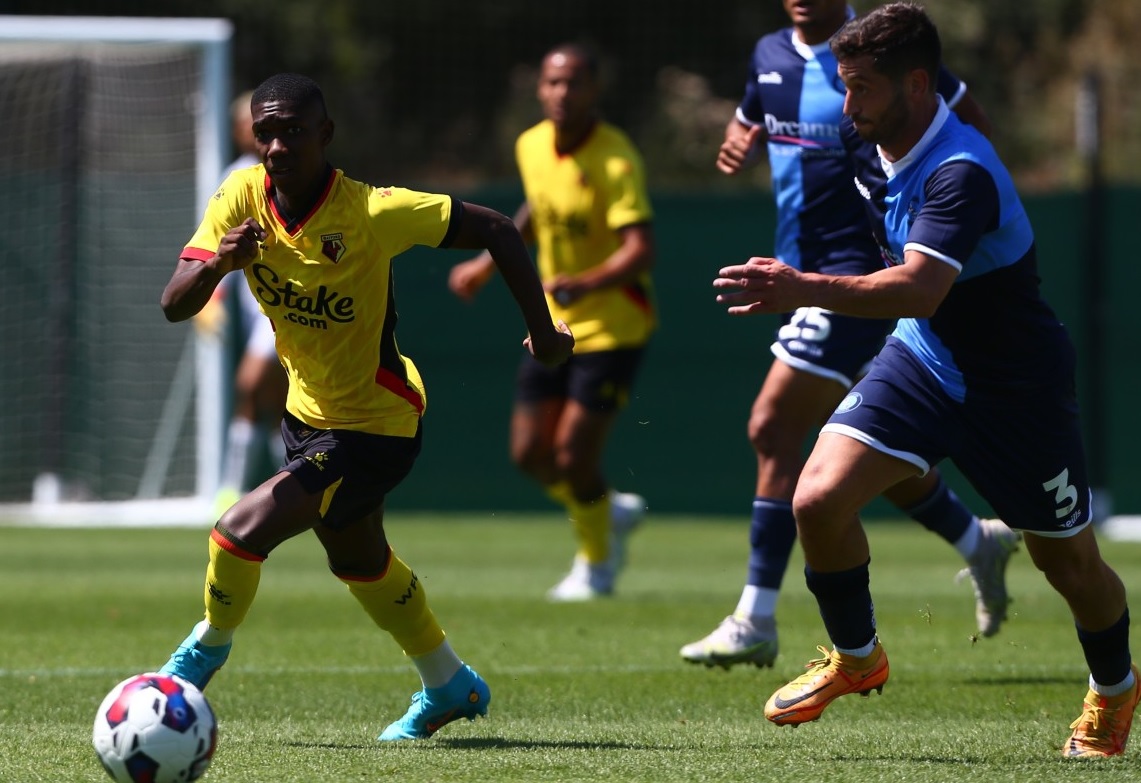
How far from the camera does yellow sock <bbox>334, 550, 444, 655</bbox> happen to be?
5312 millimetres

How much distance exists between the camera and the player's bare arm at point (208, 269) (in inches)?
187

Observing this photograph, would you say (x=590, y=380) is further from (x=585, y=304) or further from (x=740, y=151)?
(x=740, y=151)

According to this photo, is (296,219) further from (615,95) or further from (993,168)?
(615,95)

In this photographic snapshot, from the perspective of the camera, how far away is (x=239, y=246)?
4727mm

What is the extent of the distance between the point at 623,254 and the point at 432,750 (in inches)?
174

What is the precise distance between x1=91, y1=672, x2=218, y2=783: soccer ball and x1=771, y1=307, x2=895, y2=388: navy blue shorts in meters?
3.14

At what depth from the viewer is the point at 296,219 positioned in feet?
16.8

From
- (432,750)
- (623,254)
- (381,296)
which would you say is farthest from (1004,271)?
(623,254)

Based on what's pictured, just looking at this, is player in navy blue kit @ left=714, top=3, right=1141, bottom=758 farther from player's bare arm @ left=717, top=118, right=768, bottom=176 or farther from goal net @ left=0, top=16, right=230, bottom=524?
goal net @ left=0, top=16, right=230, bottom=524

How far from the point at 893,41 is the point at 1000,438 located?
1126mm

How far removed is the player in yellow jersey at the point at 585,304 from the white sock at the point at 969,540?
2714 mm

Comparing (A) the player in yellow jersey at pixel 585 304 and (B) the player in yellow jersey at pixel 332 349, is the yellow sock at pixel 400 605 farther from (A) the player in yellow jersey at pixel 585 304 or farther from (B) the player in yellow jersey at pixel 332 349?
(A) the player in yellow jersey at pixel 585 304

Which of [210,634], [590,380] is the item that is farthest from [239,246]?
[590,380]

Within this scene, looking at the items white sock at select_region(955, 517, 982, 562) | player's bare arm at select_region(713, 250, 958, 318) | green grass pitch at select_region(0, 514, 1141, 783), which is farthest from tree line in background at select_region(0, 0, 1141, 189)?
player's bare arm at select_region(713, 250, 958, 318)
